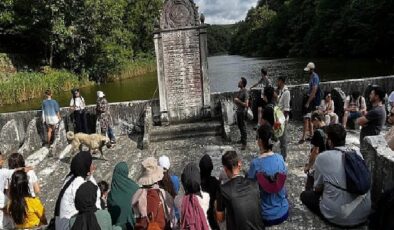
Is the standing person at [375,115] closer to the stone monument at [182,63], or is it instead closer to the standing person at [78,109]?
the stone monument at [182,63]

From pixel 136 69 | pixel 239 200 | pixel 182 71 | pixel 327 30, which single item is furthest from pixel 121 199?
pixel 327 30

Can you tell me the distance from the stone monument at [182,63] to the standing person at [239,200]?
7.24m

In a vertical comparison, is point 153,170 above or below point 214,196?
above

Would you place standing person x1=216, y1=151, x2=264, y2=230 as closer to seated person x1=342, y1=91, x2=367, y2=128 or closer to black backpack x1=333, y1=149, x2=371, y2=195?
black backpack x1=333, y1=149, x2=371, y2=195

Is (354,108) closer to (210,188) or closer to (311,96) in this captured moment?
(311,96)

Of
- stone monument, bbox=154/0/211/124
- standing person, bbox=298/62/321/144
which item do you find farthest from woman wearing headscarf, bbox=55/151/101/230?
stone monument, bbox=154/0/211/124

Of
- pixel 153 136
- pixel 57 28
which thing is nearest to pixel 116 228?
pixel 153 136

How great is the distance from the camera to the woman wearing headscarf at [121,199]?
4.41 meters

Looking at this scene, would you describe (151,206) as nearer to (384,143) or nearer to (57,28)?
(384,143)

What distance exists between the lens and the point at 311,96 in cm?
978

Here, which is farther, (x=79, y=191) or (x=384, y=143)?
(x=384, y=143)

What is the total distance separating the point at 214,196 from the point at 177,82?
272 inches

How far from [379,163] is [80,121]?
8.59 meters

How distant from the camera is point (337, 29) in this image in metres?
48.4
